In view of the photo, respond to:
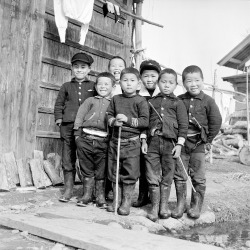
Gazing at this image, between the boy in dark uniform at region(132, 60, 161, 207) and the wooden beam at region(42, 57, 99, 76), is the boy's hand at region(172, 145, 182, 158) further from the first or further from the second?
the wooden beam at region(42, 57, 99, 76)

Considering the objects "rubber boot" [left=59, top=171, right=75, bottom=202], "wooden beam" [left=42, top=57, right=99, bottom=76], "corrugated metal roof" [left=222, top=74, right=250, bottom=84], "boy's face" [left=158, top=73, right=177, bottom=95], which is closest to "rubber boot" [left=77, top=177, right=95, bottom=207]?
"rubber boot" [left=59, top=171, right=75, bottom=202]

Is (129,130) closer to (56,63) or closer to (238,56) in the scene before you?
(56,63)

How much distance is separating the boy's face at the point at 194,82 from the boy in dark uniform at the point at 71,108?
1202mm

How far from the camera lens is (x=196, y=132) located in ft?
14.4

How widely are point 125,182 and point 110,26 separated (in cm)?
382

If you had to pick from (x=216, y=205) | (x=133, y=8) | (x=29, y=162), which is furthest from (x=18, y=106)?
(x=133, y=8)

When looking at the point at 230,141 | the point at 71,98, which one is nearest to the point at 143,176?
the point at 71,98

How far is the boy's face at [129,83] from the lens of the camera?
421 cm

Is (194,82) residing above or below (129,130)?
above

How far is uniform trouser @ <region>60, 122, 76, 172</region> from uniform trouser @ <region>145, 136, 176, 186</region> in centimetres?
105

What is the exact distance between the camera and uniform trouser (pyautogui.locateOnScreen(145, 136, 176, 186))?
13.9ft

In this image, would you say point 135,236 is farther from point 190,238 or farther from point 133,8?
point 133,8

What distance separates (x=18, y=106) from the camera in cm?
555

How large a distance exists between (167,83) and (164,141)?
626mm
